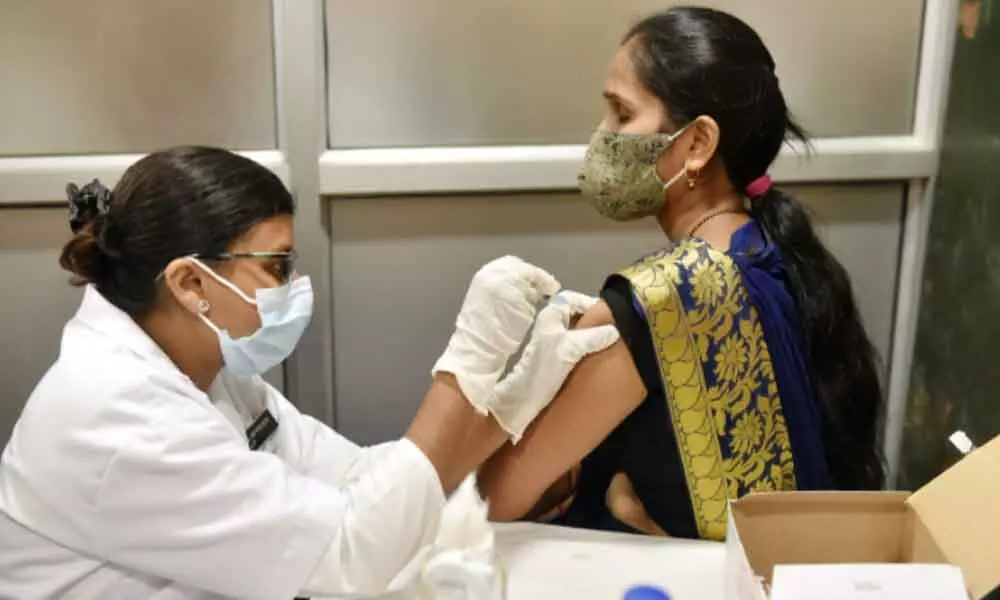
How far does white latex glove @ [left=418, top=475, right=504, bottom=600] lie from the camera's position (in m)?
1.21

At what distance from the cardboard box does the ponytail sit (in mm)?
252

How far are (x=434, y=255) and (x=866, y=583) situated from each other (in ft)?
3.84

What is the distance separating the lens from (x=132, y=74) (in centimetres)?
187

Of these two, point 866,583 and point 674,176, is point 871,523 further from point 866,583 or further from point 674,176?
point 674,176

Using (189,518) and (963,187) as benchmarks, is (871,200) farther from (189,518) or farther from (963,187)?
(189,518)

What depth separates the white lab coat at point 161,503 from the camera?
1.18 meters

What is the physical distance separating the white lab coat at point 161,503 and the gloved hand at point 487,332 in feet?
0.50

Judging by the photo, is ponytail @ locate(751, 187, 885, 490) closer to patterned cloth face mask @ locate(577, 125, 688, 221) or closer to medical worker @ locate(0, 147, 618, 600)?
patterned cloth face mask @ locate(577, 125, 688, 221)

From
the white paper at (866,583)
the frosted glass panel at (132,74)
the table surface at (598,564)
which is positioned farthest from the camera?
the frosted glass panel at (132,74)

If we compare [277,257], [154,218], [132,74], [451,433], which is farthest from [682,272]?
[132,74]

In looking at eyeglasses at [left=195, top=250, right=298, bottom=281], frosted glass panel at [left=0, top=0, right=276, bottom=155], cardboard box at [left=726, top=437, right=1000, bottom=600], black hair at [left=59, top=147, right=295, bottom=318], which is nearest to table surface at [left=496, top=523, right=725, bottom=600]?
cardboard box at [left=726, top=437, right=1000, bottom=600]

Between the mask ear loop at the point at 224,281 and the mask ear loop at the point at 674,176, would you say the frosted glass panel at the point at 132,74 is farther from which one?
the mask ear loop at the point at 674,176

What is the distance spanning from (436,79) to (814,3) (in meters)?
0.76

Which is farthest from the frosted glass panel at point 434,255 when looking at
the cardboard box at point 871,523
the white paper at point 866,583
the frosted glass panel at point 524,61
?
the white paper at point 866,583
